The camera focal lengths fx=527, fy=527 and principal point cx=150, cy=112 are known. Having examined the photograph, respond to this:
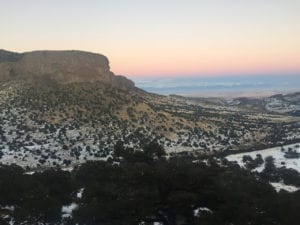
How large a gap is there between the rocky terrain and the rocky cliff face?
0.70ft

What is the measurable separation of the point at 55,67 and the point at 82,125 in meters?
35.5

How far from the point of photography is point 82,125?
258 feet

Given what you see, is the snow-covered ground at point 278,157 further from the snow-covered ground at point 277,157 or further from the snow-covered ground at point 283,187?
the snow-covered ground at point 283,187

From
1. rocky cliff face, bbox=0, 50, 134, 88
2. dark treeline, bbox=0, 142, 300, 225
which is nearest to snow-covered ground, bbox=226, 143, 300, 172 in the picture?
dark treeline, bbox=0, 142, 300, 225

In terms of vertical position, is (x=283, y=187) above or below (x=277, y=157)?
above

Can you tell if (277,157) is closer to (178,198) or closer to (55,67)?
(178,198)

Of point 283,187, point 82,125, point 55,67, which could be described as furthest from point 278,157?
point 55,67

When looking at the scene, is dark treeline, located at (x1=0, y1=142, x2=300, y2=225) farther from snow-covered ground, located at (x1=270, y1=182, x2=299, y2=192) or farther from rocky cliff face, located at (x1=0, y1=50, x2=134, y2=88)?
rocky cliff face, located at (x1=0, y1=50, x2=134, y2=88)

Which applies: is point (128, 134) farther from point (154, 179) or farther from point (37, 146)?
point (154, 179)

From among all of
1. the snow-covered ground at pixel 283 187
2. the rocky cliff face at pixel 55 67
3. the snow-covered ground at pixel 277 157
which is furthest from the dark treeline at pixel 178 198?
the rocky cliff face at pixel 55 67

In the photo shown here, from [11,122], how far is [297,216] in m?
61.0

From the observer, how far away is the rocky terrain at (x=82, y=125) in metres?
69.7

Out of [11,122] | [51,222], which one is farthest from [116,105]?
[51,222]

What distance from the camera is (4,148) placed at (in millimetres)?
68250
